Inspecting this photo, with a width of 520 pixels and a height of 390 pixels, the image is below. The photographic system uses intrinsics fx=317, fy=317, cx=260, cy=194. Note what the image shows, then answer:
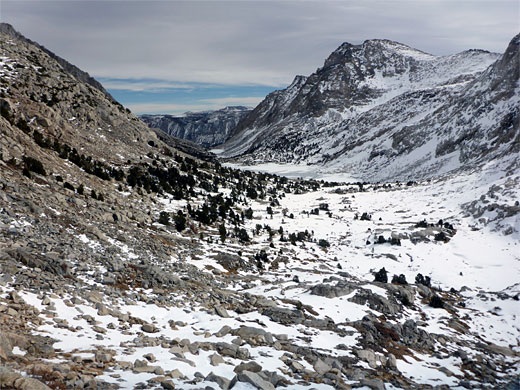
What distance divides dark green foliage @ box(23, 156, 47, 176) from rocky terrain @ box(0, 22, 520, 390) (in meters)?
0.15

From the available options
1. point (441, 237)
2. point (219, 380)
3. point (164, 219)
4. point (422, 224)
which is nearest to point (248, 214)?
point (164, 219)

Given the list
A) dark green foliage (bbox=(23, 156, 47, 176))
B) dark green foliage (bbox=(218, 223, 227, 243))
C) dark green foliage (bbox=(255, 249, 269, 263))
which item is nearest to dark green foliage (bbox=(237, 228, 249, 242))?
dark green foliage (bbox=(218, 223, 227, 243))

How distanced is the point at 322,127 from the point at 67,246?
641 feet

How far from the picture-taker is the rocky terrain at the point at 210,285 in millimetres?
8953

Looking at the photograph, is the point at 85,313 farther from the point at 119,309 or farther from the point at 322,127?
the point at 322,127

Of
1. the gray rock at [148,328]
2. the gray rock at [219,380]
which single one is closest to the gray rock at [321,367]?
the gray rock at [219,380]

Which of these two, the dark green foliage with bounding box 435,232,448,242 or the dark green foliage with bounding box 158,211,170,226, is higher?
the dark green foliage with bounding box 158,211,170,226

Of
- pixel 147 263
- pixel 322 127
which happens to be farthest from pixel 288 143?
pixel 147 263

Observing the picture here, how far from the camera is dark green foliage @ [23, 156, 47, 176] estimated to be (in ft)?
70.6

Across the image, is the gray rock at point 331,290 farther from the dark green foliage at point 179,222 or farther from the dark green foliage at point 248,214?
the dark green foliage at point 248,214

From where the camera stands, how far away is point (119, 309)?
457 inches

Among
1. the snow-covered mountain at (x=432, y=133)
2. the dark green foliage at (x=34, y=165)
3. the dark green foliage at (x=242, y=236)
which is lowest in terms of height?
the dark green foliage at (x=242, y=236)

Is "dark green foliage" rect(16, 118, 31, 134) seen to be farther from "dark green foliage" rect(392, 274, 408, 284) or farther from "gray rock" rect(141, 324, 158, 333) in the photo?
"dark green foliage" rect(392, 274, 408, 284)

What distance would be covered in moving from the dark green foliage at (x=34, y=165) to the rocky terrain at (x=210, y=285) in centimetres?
Result: 15
